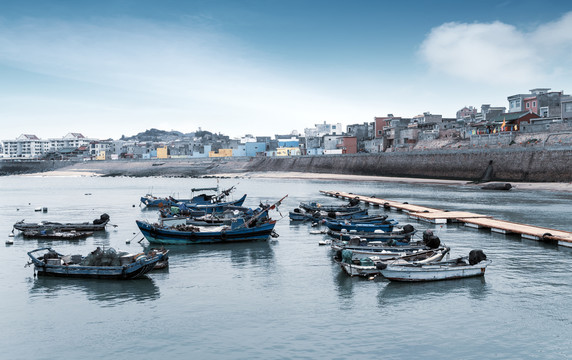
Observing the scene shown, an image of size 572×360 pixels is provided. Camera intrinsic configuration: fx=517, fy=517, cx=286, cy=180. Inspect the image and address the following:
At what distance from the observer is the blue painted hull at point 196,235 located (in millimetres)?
35059

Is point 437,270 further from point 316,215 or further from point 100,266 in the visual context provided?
point 316,215

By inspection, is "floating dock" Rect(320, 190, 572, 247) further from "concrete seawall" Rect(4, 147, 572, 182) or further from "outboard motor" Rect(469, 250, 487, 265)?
"concrete seawall" Rect(4, 147, 572, 182)

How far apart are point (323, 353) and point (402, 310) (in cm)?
542

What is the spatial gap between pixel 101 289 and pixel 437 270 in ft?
51.4

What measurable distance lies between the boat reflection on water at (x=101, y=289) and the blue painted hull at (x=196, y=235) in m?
9.03

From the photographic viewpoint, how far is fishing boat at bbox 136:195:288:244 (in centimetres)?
3509

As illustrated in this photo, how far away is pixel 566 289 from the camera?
75.8 feet

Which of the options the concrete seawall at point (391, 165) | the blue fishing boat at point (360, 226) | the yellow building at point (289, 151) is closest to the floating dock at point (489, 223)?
the blue fishing boat at point (360, 226)

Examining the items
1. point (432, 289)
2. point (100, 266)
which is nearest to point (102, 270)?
point (100, 266)

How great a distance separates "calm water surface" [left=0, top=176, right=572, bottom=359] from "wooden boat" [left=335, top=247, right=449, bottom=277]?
0.72 meters

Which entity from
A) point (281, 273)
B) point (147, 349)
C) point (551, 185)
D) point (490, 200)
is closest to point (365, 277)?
point (281, 273)

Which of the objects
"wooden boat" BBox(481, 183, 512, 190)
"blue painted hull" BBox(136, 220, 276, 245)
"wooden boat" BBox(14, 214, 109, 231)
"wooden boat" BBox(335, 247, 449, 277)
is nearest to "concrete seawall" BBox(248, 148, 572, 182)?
"wooden boat" BBox(481, 183, 512, 190)

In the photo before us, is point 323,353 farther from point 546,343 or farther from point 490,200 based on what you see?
point 490,200

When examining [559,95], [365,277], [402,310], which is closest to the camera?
[402,310]
